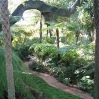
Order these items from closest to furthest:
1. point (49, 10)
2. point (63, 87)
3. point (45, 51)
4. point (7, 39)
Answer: point (7, 39)
point (63, 87)
point (45, 51)
point (49, 10)

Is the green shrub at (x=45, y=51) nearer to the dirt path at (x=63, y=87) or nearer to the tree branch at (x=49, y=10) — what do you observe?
the dirt path at (x=63, y=87)

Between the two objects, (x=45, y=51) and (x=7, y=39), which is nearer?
(x=7, y=39)

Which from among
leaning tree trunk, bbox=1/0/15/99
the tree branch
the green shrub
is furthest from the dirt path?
leaning tree trunk, bbox=1/0/15/99

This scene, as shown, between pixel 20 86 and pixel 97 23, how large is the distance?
8.56ft

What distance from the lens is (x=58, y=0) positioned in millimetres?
14422

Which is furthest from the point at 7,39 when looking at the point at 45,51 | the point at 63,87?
the point at 45,51

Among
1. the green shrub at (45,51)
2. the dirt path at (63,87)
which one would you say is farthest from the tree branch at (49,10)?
the dirt path at (63,87)

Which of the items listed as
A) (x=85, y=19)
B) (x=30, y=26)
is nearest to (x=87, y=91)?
(x=85, y=19)

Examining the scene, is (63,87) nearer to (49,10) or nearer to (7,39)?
(49,10)

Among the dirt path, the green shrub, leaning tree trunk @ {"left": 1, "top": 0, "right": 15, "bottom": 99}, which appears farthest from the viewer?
the green shrub

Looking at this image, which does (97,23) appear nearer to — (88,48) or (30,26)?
(88,48)

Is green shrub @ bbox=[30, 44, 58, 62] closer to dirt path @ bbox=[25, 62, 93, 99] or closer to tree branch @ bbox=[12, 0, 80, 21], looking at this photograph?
dirt path @ bbox=[25, 62, 93, 99]

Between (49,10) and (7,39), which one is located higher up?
(49,10)

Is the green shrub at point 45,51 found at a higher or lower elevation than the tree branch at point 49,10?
lower
